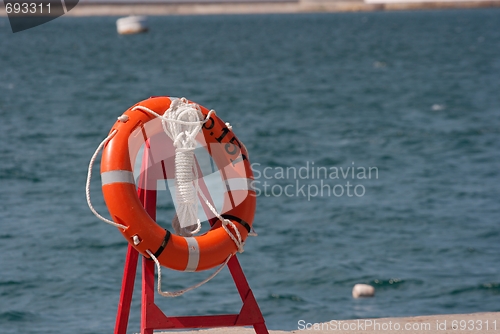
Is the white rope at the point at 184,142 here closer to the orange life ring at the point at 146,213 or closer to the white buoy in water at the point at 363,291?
the orange life ring at the point at 146,213

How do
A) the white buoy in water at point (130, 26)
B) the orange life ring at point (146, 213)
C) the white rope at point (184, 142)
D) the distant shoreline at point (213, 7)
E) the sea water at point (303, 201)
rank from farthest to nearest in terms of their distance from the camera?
the distant shoreline at point (213, 7) → the white buoy in water at point (130, 26) → the sea water at point (303, 201) → the white rope at point (184, 142) → the orange life ring at point (146, 213)

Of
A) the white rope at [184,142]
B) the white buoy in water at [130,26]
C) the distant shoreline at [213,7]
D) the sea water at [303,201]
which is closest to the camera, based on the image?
the white rope at [184,142]

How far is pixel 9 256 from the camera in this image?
7.10m

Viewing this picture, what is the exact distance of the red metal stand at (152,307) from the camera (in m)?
3.29

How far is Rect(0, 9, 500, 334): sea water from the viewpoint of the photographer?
5.99 meters

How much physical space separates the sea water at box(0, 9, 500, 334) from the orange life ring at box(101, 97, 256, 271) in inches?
78.0

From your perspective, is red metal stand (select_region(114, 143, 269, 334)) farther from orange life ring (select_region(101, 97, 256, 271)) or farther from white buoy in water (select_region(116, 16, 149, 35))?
white buoy in water (select_region(116, 16, 149, 35))

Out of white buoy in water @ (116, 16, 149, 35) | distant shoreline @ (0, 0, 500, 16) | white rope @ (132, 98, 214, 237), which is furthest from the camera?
distant shoreline @ (0, 0, 500, 16)

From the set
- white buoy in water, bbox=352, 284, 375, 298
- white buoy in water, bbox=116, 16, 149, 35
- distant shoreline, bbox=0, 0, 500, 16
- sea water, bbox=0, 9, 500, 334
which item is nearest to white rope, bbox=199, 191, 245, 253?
sea water, bbox=0, 9, 500, 334

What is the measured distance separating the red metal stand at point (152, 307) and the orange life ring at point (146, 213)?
107mm

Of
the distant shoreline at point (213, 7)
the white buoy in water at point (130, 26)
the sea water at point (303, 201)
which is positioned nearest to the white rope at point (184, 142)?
the sea water at point (303, 201)

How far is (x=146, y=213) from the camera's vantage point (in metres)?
3.28

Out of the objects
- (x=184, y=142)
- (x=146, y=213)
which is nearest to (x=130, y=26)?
(x=184, y=142)

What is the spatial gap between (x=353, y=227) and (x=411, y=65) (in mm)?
22473
